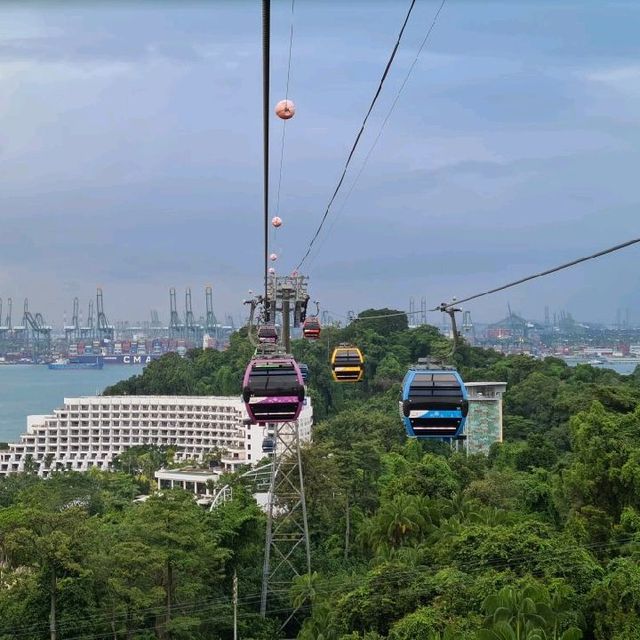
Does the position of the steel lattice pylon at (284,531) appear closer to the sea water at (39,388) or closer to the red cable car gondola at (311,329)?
the red cable car gondola at (311,329)

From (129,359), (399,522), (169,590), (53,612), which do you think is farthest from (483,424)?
(129,359)

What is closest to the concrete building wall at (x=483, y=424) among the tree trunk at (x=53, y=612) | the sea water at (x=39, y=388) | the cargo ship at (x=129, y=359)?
the tree trunk at (x=53, y=612)

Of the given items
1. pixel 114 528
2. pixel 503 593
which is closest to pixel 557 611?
pixel 503 593

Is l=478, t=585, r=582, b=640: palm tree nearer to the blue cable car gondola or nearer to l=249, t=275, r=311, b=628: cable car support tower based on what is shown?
the blue cable car gondola

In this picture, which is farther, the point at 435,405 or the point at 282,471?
the point at 282,471

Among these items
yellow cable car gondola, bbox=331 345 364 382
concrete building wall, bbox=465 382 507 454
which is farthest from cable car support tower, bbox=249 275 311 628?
concrete building wall, bbox=465 382 507 454

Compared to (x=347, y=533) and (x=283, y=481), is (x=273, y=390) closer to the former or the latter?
(x=283, y=481)

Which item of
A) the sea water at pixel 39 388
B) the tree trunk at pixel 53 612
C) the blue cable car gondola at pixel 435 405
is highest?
the blue cable car gondola at pixel 435 405
